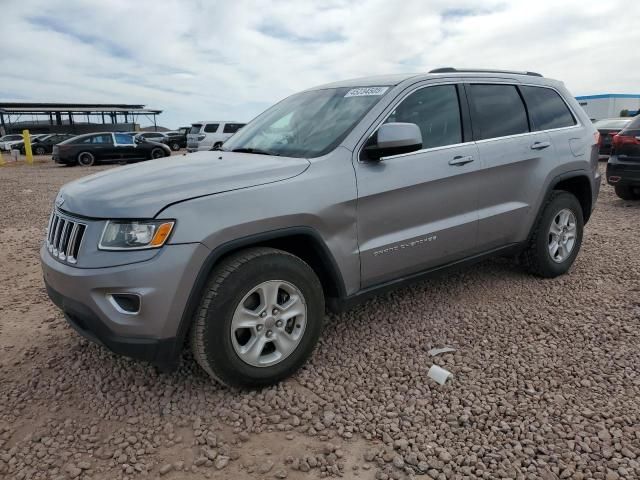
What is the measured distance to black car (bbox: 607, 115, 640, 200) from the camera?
25.5 feet

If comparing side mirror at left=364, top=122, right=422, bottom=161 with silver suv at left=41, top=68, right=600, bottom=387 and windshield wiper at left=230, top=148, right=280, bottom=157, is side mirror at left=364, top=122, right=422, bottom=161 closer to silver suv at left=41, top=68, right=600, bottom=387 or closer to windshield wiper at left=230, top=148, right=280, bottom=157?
silver suv at left=41, top=68, right=600, bottom=387

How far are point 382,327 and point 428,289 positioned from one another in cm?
87

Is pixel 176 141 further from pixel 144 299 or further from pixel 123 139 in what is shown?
pixel 144 299

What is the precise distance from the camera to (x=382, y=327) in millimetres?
3682

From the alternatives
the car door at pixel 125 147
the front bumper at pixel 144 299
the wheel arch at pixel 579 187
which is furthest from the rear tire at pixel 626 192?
the car door at pixel 125 147

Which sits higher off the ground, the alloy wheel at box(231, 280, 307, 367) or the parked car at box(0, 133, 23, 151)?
the parked car at box(0, 133, 23, 151)


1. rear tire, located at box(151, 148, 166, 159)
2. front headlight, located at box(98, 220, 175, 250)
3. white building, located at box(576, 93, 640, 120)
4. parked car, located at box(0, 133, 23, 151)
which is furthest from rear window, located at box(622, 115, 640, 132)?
parked car, located at box(0, 133, 23, 151)

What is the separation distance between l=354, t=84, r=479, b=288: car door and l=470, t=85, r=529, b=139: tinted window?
0.50 ft

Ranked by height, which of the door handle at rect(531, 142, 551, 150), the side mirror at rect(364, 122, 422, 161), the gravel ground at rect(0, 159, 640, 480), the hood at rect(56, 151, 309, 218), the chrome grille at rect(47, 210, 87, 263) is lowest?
the gravel ground at rect(0, 159, 640, 480)

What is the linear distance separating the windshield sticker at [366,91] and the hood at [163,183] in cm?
78

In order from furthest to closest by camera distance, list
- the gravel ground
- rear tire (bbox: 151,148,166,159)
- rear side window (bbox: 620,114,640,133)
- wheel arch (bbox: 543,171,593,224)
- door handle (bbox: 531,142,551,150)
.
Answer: rear tire (bbox: 151,148,166,159), rear side window (bbox: 620,114,640,133), wheel arch (bbox: 543,171,593,224), door handle (bbox: 531,142,551,150), the gravel ground

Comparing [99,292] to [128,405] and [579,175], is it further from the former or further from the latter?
[579,175]

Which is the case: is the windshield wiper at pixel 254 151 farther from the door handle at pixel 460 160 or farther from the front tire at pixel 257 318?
the door handle at pixel 460 160

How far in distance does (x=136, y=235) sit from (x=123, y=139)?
70.8 ft
